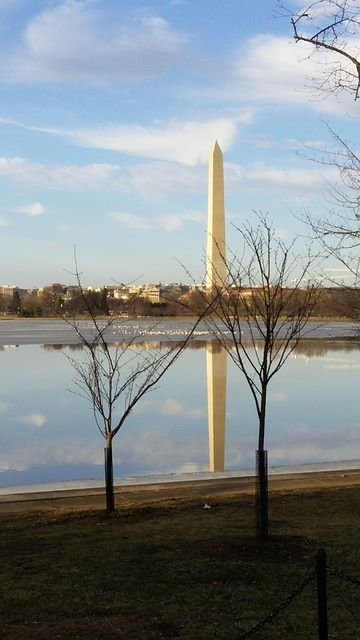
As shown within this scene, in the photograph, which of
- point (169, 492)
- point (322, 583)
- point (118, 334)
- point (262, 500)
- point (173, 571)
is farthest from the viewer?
point (118, 334)

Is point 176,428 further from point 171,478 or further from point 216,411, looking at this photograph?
point 171,478

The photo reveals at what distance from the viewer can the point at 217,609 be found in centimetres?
639

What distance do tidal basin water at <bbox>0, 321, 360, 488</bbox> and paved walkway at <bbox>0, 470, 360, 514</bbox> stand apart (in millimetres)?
1571

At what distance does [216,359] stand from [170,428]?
2291 cm

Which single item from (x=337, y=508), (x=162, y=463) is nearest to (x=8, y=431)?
(x=162, y=463)

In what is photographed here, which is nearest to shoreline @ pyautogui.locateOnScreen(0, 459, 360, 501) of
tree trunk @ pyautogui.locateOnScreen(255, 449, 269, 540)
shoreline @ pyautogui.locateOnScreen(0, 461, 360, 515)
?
shoreline @ pyautogui.locateOnScreen(0, 461, 360, 515)

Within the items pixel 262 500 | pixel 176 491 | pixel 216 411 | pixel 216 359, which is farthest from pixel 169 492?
pixel 216 359

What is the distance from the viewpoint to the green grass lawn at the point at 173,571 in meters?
6.05

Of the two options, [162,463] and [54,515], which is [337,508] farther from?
[162,463]

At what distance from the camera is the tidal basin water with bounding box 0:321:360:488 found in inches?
567

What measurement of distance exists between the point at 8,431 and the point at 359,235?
10.4 m

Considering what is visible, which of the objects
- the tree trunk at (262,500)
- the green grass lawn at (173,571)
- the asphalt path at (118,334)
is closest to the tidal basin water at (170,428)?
the green grass lawn at (173,571)

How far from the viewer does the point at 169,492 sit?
11438 mm

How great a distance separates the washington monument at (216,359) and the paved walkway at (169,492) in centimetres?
206
